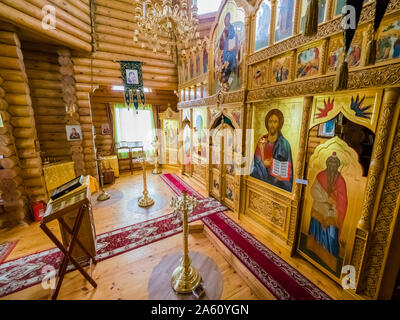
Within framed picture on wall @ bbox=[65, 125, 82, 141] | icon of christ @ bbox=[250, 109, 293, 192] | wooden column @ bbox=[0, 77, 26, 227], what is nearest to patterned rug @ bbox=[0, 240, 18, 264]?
wooden column @ bbox=[0, 77, 26, 227]

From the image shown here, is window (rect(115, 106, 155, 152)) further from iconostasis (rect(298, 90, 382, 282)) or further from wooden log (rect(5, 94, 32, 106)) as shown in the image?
iconostasis (rect(298, 90, 382, 282))

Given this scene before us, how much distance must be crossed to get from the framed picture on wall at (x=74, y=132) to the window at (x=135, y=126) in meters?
2.65

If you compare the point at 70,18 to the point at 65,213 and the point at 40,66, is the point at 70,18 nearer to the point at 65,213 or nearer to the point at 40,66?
the point at 40,66

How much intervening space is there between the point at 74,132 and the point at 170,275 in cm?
605

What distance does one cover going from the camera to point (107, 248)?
151 inches

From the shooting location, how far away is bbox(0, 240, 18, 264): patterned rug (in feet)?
12.0

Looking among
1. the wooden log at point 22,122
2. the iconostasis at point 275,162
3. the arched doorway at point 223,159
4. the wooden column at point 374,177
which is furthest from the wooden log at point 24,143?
the wooden column at point 374,177

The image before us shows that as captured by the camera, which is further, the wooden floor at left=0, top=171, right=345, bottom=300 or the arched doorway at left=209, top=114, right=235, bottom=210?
the arched doorway at left=209, top=114, right=235, bottom=210

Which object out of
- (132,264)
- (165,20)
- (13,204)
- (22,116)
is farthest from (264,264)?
(22,116)

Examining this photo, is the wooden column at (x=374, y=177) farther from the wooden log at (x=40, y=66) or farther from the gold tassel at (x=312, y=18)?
the wooden log at (x=40, y=66)

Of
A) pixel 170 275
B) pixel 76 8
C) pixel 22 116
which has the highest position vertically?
pixel 76 8

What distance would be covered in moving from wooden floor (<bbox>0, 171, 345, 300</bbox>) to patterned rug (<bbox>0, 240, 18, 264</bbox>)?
0.31 ft
